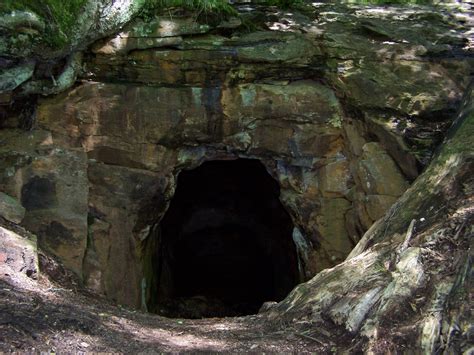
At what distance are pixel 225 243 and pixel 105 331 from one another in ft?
27.2

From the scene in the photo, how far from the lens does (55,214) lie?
6.50m

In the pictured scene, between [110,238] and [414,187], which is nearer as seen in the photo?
[414,187]

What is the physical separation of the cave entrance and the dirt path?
16.7 ft

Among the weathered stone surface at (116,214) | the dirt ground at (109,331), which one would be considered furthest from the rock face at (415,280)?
the weathered stone surface at (116,214)

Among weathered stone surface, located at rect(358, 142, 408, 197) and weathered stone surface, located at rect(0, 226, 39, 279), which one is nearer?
weathered stone surface, located at rect(0, 226, 39, 279)

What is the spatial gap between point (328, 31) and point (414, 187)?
2.86 m

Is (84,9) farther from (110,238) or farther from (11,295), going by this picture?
(11,295)

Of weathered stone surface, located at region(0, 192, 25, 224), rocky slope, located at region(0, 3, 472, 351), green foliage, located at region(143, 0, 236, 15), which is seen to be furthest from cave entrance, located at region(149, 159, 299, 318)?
green foliage, located at region(143, 0, 236, 15)

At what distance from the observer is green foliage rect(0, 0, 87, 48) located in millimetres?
5469

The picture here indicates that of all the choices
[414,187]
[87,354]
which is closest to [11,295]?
[87,354]

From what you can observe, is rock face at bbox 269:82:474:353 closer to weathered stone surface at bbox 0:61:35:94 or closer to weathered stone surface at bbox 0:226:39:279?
weathered stone surface at bbox 0:226:39:279

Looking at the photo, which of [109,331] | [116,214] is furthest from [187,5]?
[109,331]

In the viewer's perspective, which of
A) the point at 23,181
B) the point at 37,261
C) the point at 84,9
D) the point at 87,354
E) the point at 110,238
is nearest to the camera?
the point at 87,354

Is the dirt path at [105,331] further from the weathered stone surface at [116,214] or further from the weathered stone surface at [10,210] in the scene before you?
the weathered stone surface at [116,214]
